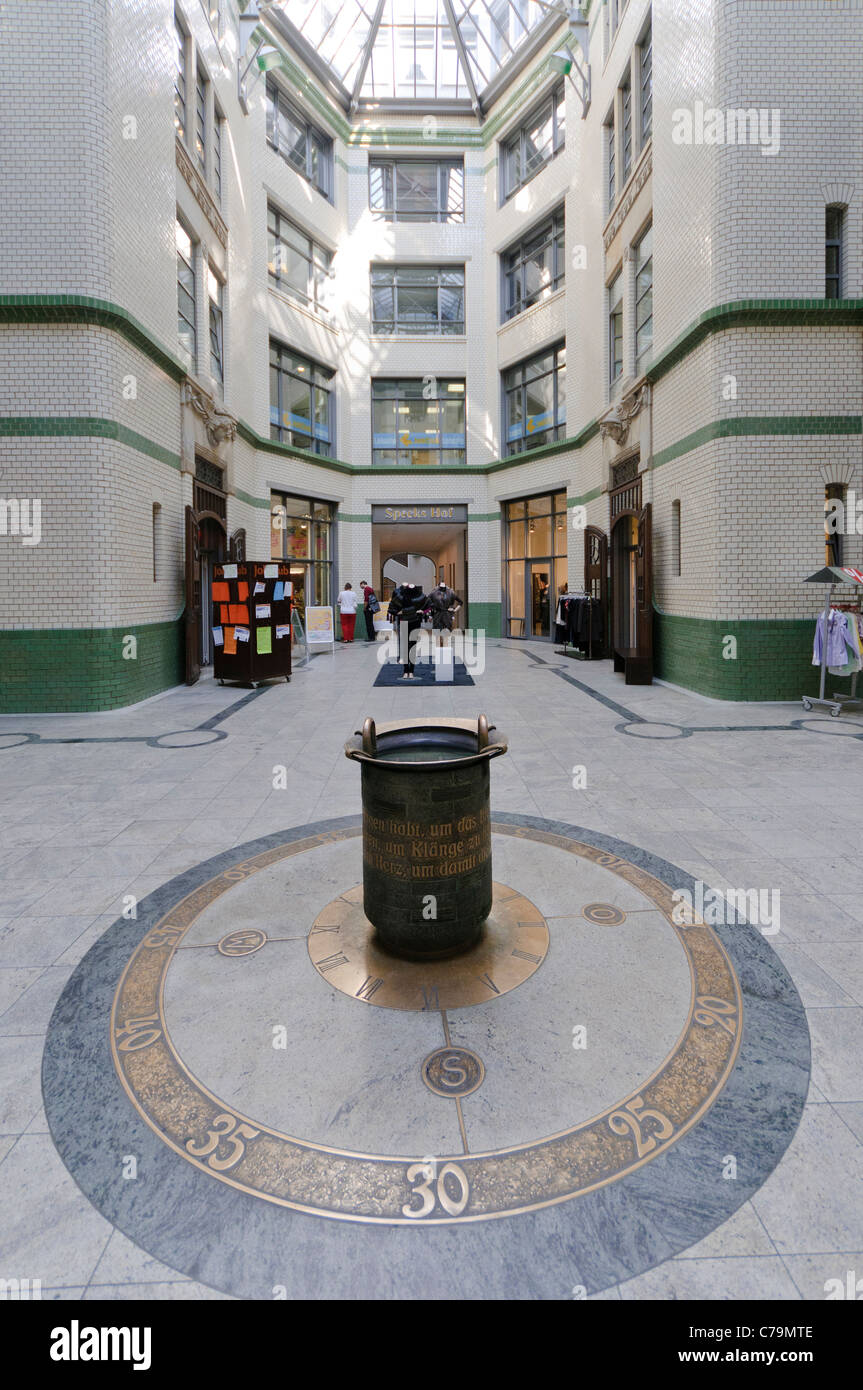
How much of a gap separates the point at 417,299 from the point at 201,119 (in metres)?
9.77

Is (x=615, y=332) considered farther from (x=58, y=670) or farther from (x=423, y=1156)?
(x=423, y=1156)

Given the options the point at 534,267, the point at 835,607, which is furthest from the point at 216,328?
the point at 835,607

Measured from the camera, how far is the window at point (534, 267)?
1972cm

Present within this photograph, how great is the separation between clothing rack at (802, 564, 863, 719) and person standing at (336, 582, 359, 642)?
14.0 metres

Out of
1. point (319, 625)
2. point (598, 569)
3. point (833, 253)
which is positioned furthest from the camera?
point (319, 625)

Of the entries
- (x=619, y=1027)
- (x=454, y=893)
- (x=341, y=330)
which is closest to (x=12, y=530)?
(x=454, y=893)

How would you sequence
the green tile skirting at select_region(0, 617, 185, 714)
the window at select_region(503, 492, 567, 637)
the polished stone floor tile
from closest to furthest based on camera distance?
the polished stone floor tile
the green tile skirting at select_region(0, 617, 185, 714)
the window at select_region(503, 492, 567, 637)

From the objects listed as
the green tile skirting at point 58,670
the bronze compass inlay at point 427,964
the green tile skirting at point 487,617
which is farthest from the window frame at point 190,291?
the bronze compass inlay at point 427,964

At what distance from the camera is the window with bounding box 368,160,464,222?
891 inches

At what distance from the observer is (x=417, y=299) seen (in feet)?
75.4

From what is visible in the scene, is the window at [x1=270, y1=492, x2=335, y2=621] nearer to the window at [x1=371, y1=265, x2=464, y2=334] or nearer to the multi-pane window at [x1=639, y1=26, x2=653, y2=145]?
the window at [x1=371, y1=265, x2=464, y2=334]

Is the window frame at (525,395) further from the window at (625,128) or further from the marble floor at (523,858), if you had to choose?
the marble floor at (523,858)

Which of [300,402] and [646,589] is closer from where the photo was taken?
[646,589]

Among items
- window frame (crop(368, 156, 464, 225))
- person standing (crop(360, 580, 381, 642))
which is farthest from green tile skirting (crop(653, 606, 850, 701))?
window frame (crop(368, 156, 464, 225))
